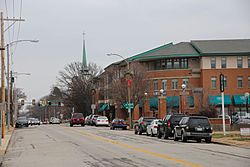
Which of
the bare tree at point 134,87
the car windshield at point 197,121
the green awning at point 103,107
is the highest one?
the bare tree at point 134,87

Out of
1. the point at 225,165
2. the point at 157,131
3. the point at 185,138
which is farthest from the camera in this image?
the point at 157,131

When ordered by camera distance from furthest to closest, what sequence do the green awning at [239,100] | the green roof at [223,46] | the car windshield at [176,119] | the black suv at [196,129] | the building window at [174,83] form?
the building window at [174,83], the green roof at [223,46], the green awning at [239,100], the car windshield at [176,119], the black suv at [196,129]

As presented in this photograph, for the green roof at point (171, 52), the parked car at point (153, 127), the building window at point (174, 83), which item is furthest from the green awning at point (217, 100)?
the parked car at point (153, 127)

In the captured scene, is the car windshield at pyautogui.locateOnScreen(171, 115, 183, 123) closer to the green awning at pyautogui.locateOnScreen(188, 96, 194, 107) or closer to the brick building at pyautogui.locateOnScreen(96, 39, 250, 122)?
the brick building at pyautogui.locateOnScreen(96, 39, 250, 122)

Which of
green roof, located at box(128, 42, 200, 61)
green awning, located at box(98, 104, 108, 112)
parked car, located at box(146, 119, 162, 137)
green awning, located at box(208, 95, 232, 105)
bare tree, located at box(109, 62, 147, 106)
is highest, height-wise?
green roof, located at box(128, 42, 200, 61)

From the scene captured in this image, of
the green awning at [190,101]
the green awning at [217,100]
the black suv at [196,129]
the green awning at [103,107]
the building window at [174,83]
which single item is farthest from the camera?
the green awning at [103,107]

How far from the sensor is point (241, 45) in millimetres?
74250

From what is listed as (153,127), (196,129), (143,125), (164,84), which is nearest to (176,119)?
(153,127)

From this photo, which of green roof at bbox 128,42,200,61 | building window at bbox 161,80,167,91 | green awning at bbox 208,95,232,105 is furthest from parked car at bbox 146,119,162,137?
building window at bbox 161,80,167,91

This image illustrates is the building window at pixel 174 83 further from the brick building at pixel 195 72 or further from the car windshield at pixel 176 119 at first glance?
the car windshield at pixel 176 119

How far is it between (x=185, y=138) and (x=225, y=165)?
1327 centimetres

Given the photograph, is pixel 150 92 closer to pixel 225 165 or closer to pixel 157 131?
pixel 157 131

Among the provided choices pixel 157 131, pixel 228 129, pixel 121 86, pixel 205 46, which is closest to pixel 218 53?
pixel 205 46

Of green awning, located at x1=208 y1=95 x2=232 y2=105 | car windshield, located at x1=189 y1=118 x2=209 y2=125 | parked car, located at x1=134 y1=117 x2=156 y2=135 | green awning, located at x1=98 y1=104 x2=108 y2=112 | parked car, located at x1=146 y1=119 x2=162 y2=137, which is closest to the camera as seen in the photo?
car windshield, located at x1=189 y1=118 x2=209 y2=125
